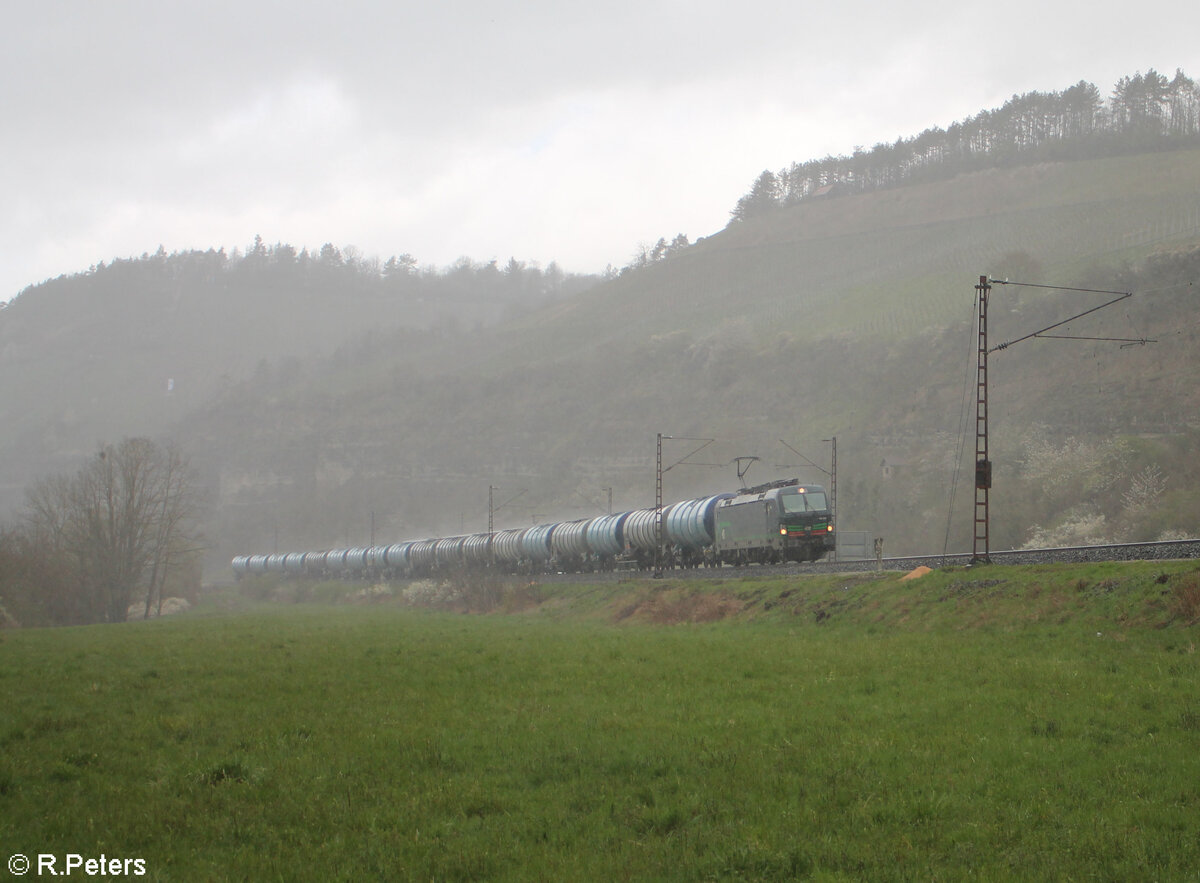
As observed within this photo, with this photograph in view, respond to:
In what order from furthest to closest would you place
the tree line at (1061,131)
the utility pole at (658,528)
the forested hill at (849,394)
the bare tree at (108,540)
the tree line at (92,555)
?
1. the tree line at (1061,131)
2. the forested hill at (849,394)
3. the bare tree at (108,540)
4. the tree line at (92,555)
5. the utility pole at (658,528)

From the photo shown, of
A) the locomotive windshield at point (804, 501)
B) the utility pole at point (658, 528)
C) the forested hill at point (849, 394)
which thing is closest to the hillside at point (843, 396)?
the forested hill at point (849, 394)

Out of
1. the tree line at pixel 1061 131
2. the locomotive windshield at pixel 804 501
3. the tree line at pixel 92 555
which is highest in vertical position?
the tree line at pixel 1061 131

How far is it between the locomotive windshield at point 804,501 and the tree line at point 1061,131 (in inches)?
5388

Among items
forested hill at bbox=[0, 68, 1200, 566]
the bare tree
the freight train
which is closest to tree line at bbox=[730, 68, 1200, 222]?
forested hill at bbox=[0, 68, 1200, 566]

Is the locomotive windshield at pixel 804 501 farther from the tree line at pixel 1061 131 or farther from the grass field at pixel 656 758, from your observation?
the tree line at pixel 1061 131

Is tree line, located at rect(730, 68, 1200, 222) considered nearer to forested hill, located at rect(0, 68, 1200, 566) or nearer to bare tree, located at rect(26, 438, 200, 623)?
forested hill, located at rect(0, 68, 1200, 566)

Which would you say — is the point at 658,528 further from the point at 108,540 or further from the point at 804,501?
the point at 108,540

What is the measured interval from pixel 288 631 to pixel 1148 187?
143m

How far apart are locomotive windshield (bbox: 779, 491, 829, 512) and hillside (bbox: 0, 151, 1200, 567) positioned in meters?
22.4

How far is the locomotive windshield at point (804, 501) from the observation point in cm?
4453

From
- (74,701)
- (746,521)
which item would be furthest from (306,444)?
(74,701)

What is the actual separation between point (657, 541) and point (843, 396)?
231 feet

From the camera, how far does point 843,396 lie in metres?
118

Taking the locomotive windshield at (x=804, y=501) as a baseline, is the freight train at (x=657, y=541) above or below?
below
